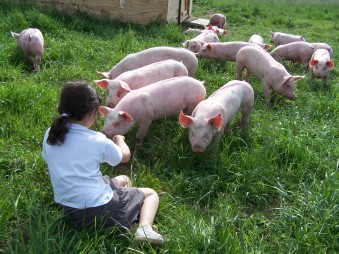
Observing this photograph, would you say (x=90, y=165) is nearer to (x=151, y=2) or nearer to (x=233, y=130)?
(x=233, y=130)

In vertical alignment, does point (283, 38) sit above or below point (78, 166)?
below

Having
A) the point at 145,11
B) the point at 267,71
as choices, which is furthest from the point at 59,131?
the point at 145,11

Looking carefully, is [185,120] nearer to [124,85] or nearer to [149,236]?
[124,85]

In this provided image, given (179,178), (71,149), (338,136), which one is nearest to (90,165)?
(71,149)

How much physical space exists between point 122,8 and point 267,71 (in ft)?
15.6

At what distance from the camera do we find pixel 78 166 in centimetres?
273

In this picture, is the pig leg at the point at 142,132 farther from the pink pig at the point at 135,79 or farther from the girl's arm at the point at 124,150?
the girl's arm at the point at 124,150

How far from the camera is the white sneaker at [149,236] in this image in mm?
2809

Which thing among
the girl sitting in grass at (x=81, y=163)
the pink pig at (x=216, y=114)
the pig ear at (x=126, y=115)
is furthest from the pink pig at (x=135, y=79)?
the girl sitting in grass at (x=81, y=163)

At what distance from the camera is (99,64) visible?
668 centimetres

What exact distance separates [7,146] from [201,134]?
191 cm

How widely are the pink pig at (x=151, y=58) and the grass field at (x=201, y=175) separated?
0.53m

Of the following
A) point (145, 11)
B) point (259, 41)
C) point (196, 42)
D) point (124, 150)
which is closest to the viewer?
point (124, 150)

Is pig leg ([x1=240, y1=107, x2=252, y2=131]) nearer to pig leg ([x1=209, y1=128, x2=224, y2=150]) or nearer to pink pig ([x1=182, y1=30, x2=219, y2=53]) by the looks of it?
pig leg ([x1=209, y1=128, x2=224, y2=150])
